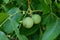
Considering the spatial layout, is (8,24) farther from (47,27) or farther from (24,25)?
(47,27)

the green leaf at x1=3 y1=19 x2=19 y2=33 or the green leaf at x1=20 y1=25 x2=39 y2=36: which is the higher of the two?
the green leaf at x1=3 y1=19 x2=19 y2=33

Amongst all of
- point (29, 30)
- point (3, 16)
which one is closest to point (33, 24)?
point (29, 30)

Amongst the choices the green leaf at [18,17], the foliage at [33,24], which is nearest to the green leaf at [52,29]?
the foliage at [33,24]

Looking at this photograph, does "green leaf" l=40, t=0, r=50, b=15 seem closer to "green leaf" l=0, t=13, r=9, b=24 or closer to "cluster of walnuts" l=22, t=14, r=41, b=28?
"cluster of walnuts" l=22, t=14, r=41, b=28

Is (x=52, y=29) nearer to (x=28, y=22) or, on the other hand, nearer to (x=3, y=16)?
(x=28, y=22)

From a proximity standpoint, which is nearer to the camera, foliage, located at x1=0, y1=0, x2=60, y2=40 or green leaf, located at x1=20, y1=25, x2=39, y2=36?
foliage, located at x1=0, y1=0, x2=60, y2=40

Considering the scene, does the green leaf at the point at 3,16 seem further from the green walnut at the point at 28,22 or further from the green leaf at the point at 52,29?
the green leaf at the point at 52,29

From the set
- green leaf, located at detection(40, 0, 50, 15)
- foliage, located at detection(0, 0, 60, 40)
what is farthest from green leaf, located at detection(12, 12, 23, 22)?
green leaf, located at detection(40, 0, 50, 15)

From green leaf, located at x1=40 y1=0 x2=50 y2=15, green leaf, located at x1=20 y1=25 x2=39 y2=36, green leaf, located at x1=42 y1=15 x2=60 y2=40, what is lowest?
green leaf, located at x1=20 y1=25 x2=39 y2=36

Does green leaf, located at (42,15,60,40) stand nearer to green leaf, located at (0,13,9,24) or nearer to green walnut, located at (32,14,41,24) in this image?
green walnut, located at (32,14,41,24)

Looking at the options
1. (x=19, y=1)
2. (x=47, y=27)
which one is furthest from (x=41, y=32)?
(x=19, y=1)
